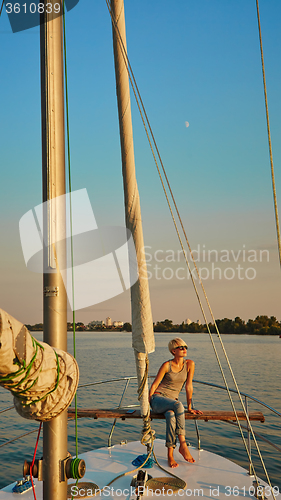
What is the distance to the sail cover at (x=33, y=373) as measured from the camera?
1.93 meters

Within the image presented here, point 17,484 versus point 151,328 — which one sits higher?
point 151,328

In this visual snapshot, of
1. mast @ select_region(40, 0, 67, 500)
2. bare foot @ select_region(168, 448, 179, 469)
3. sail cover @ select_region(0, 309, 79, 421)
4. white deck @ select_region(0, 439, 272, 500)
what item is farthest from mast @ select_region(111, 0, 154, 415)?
sail cover @ select_region(0, 309, 79, 421)

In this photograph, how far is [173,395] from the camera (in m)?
5.64

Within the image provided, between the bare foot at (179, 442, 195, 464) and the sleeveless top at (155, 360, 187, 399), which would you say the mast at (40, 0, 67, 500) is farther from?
the sleeveless top at (155, 360, 187, 399)

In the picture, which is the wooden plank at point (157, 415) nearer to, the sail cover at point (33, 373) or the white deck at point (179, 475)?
the white deck at point (179, 475)

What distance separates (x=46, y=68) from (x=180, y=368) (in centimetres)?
439

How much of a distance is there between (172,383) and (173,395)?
163 millimetres

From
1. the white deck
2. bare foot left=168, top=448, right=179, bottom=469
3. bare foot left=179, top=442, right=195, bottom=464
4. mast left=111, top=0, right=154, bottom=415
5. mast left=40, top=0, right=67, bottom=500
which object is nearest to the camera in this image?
mast left=40, top=0, right=67, bottom=500

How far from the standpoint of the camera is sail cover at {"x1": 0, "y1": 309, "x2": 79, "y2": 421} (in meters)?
1.93

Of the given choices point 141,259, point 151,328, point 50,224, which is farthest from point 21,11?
point 151,328

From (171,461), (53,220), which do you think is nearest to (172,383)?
(171,461)

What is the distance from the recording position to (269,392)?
20703mm

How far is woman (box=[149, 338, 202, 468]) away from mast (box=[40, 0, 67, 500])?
2.52 metres

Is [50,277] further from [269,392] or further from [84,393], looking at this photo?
[269,392]
